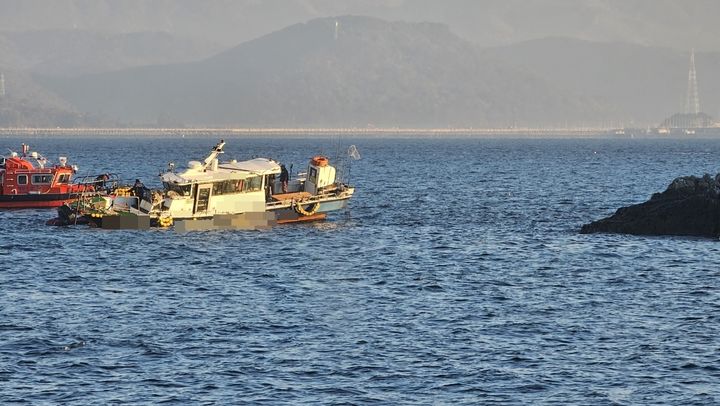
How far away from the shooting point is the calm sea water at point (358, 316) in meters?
36.7

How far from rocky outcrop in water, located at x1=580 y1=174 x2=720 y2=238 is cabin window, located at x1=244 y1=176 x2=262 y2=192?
18731mm

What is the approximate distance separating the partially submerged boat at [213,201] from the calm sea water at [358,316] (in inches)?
51.3

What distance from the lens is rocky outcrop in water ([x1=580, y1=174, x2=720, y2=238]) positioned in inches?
2808

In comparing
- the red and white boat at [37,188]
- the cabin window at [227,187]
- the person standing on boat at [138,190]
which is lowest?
the red and white boat at [37,188]

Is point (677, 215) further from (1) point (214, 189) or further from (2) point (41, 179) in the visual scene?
(2) point (41, 179)

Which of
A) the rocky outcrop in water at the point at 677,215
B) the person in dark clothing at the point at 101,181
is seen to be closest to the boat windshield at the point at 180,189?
the person in dark clothing at the point at 101,181

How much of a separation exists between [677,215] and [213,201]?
25.9 meters

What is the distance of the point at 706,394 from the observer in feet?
118

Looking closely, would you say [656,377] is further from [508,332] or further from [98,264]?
[98,264]

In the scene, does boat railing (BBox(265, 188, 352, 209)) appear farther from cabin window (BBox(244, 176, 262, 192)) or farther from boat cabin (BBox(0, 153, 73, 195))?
boat cabin (BBox(0, 153, 73, 195))

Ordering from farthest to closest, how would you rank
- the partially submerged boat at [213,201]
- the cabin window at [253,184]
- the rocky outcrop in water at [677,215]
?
1. the cabin window at [253,184]
2. the partially submerged boat at [213,201]
3. the rocky outcrop in water at [677,215]

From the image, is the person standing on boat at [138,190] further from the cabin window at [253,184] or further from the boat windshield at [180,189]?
the cabin window at [253,184]

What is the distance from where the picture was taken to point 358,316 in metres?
46.9

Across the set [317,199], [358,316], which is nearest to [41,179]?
[317,199]
